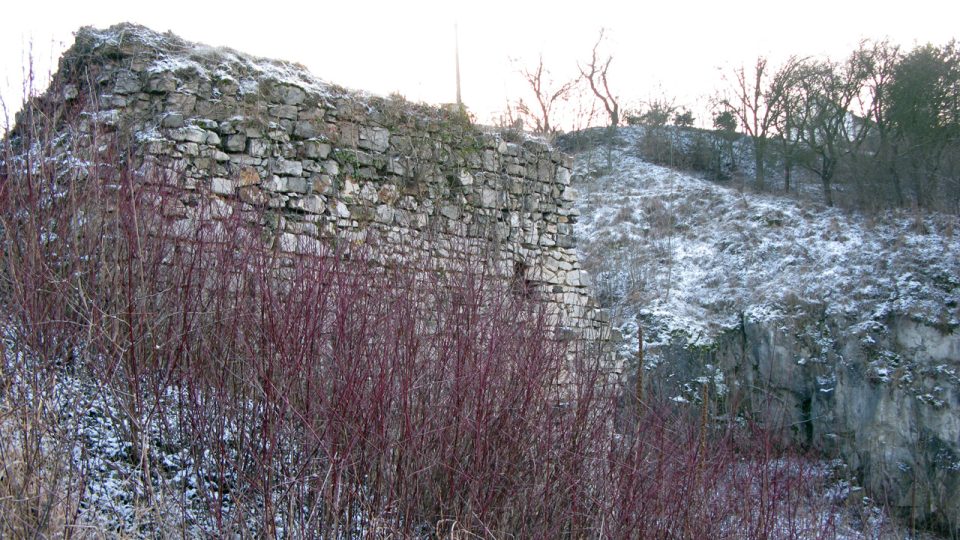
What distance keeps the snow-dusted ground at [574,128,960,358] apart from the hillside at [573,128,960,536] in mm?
36

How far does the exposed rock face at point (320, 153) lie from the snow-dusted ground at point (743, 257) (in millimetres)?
6890

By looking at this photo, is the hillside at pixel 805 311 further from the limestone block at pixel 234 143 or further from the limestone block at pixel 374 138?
the limestone block at pixel 234 143

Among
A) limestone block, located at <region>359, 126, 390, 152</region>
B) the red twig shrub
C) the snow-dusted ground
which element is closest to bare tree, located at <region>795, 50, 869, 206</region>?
the snow-dusted ground

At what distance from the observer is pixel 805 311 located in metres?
12.7

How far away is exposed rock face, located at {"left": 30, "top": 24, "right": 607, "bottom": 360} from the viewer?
5.31 meters

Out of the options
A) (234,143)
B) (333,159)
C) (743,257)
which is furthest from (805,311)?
(234,143)

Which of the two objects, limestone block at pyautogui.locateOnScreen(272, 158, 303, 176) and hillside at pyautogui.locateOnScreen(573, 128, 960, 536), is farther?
hillside at pyautogui.locateOnScreen(573, 128, 960, 536)

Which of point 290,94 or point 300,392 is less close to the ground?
point 290,94

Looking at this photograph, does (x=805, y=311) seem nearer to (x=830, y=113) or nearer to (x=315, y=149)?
(x=830, y=113)

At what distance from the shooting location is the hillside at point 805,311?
406 inches

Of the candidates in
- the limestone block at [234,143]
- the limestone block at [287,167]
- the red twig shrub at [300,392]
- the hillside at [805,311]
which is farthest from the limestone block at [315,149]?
the hillside at [805,311]

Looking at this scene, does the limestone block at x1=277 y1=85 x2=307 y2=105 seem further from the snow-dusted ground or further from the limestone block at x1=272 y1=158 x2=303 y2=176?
the snow-dusted ground

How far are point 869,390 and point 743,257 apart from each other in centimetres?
507

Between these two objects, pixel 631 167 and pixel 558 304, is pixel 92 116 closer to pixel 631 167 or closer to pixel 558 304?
pixel 558 304
